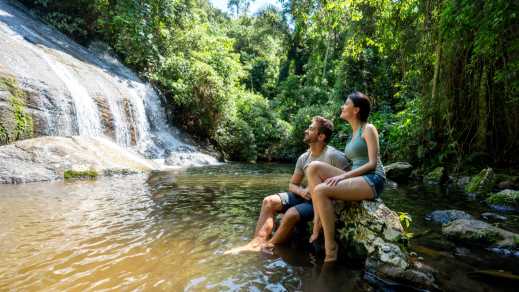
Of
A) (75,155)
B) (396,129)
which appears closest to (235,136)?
(396,129)

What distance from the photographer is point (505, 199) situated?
6621mm

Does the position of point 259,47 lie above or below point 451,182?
above

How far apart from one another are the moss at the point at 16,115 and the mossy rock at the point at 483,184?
12.1 m

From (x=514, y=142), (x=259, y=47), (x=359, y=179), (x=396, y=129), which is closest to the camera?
(x=359, y=179)

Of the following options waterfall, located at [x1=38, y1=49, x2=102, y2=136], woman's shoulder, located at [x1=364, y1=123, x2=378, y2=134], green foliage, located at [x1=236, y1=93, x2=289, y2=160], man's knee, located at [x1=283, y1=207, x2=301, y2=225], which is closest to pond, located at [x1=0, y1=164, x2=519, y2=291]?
man's knee, located at [x1=283, y1=207, x2=301, y2=225]

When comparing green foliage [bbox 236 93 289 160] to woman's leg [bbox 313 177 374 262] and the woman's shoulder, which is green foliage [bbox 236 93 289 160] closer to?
the woman's shoulder

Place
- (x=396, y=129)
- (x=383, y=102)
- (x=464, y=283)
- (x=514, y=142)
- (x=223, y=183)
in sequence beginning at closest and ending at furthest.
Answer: (x=464, y=283)
(x=514, y=142)
(x=223, y=183)
(x=396, y=129)
(x=383, y=102)

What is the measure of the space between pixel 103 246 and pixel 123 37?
56.1 feet

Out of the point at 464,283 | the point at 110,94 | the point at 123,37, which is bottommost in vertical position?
the point at 464,283

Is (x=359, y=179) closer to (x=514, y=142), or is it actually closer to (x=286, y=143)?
(x=514, y=142)

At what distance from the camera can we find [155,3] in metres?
18.8

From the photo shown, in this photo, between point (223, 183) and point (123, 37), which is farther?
point (123, 37)

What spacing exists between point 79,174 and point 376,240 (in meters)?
8.16

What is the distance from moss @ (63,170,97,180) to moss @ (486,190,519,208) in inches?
373
